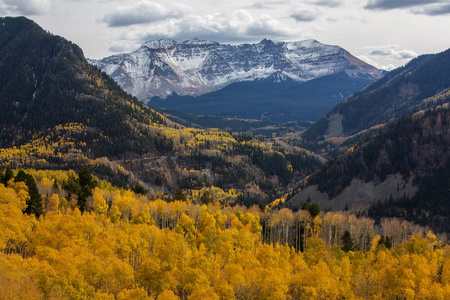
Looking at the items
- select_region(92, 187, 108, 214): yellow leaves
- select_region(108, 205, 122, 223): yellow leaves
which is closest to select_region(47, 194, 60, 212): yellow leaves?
select_region(92, 187, 108, 214): yellow leaves

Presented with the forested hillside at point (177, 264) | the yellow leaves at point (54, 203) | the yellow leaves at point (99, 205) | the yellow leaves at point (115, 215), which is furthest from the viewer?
the yellow leaves at point (99, 205)

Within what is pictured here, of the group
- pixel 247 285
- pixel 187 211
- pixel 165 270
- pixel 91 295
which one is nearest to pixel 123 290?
pixel 91 295

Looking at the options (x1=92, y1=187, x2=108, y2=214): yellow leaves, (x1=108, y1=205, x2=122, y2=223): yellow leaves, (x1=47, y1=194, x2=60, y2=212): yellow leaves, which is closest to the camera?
(x1=108, y1=205, x2=122, y2=223): yellow leaves

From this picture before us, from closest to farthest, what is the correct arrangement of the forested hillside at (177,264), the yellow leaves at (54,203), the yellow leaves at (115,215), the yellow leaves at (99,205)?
the forested hillside at (177,264), the yellow leaves at (115,215), the yellow leaves at (54,203), the yellow leaves at (99,205)

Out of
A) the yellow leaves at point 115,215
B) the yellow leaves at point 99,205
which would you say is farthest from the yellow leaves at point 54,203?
the yellow leaves at point 115,215

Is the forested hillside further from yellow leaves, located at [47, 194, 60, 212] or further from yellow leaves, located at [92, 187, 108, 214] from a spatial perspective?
yellow leaves, located at [47, 194, 60, 212]

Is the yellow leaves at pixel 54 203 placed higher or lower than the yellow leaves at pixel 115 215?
higher

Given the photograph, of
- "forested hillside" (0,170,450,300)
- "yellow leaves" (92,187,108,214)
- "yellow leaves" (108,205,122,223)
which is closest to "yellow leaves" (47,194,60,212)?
"forested hillside" (0,170,450,300)

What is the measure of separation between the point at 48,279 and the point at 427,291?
74604 mm

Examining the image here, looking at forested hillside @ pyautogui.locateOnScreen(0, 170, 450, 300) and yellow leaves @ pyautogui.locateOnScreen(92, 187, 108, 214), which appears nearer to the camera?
forested hillside @ pyautogui.locateOnScreen(0, 170, 450, 300)

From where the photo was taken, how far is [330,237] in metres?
168

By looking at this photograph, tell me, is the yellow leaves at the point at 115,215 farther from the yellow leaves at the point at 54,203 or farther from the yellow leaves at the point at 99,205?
the yellow leaves at the point at 54,203

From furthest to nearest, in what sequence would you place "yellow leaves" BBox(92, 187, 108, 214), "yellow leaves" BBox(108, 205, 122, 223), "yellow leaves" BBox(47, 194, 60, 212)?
1. "yellow leaves" BBox(92, 187, 108, 214)
2. "yellow leaves" BBox(47, 194, 60, 212)
3. "yellow leaves" BBox(108, 205, 122, 223)

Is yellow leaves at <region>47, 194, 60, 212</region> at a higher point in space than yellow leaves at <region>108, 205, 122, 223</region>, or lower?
higher
